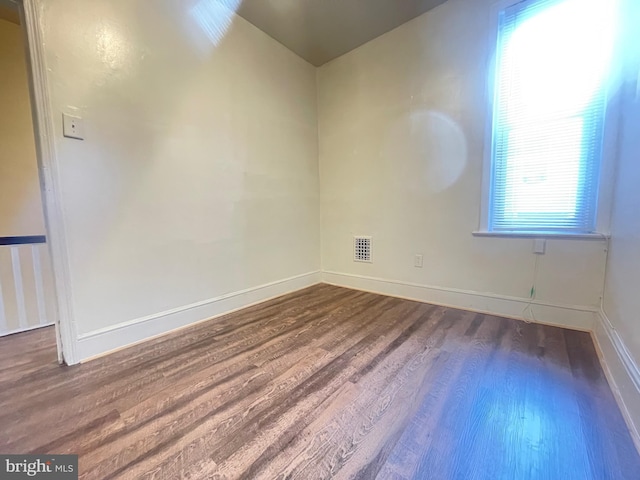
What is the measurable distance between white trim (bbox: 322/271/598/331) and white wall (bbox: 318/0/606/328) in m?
0.01

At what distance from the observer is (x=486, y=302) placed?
227 centimetres

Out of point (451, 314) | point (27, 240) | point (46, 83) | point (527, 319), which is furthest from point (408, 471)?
point (27, 240)

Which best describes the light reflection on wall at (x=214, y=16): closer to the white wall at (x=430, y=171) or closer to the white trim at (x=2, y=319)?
the white wall at (x=430, y=171)

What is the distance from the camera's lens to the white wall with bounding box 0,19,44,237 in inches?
98.1

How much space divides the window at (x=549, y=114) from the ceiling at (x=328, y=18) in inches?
32.0

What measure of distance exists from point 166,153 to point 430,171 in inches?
86.2

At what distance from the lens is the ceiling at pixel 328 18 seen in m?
2.26

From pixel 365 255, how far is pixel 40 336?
2.84m

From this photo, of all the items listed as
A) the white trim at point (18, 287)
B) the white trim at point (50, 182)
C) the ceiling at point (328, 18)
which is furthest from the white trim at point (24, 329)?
the ceiling at point (328, 18)

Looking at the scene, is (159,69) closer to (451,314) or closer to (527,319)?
(451,314)

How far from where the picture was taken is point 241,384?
4.55 feet

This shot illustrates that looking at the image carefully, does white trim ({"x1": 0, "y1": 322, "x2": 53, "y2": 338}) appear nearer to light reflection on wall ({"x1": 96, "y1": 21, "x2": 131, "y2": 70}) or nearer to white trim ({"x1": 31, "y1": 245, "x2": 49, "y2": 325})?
white trim ({"x1": 31, "y1": 245, "x2": 49, "y2": 325})

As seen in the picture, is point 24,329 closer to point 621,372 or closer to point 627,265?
point 621,372

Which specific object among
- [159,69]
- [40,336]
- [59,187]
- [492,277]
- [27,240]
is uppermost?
[159,69]
